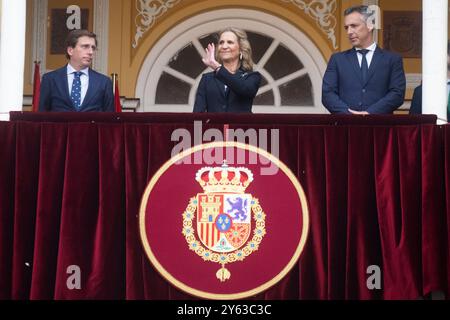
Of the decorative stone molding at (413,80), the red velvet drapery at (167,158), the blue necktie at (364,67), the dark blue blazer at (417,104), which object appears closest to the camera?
the red velvet drapery at (167,158)

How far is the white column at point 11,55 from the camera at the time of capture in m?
8.84

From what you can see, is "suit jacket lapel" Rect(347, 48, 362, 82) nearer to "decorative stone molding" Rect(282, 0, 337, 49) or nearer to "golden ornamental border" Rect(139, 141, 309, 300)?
"golden ornamental border" Rect(139, 141, 309, 300)

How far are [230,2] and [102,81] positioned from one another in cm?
413

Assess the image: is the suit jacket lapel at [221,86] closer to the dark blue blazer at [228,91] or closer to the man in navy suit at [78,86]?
the dark blue blazer at [228,91]

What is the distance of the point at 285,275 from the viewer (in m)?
8.32

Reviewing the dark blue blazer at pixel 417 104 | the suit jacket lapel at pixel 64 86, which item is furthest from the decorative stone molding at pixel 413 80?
the suit jacket lapel at pixel 64 86

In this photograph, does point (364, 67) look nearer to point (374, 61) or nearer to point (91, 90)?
point (374, 61)

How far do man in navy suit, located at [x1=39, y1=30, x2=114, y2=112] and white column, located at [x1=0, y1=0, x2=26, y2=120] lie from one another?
30 cm

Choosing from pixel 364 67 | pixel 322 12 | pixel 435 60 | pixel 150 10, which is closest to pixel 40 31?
pixel 150 10

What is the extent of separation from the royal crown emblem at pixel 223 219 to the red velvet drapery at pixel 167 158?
1.03 feet

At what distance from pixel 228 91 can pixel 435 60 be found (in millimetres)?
1525

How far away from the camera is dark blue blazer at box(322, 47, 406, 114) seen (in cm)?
886

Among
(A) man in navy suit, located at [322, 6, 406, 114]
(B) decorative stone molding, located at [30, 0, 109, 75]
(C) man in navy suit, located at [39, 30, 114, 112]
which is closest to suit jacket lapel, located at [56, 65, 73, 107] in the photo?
(C) man in navy suit, located at [39, 30, 114, 112]

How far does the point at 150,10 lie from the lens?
42.5 feet
